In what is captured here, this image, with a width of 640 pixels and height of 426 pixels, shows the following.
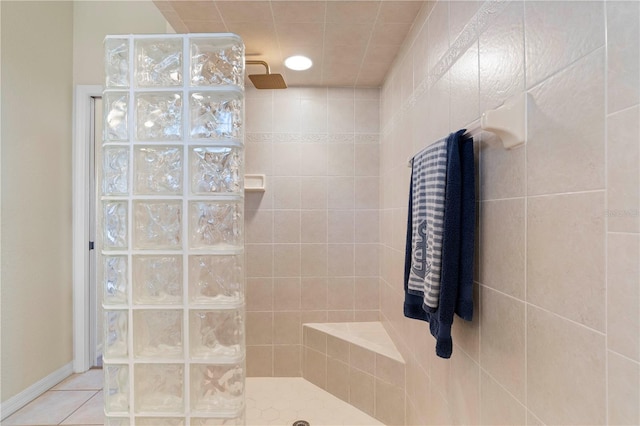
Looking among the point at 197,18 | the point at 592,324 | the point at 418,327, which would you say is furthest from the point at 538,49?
the point at 197,18

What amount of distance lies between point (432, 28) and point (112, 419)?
201 centimetres

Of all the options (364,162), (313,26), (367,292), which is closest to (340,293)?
(367,292)

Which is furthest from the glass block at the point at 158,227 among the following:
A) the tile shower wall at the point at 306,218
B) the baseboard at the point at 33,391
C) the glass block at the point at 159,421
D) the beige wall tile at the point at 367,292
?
the baseboard at the point at 33,391

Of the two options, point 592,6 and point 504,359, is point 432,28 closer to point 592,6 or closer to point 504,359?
point 592,6

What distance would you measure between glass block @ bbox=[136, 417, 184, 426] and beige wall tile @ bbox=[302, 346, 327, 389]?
1.21 m

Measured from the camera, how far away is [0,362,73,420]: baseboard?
1.78 m

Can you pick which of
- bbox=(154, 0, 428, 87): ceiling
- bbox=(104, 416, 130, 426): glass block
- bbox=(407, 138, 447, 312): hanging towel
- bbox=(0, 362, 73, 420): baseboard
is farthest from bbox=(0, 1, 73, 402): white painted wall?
bbox=(407, 138, 447, 312): hanging towel

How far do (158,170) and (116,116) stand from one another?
251mm

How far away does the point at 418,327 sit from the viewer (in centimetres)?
149

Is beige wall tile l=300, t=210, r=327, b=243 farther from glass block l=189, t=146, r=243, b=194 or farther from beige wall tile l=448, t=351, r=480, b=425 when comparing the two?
beige wall tile l=448, t=351, r=480, b=425

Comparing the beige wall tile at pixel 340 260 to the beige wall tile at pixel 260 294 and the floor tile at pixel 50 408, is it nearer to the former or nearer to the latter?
the beige wall tile at pixel 260 294

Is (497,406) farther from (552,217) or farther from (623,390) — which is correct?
(552,217)

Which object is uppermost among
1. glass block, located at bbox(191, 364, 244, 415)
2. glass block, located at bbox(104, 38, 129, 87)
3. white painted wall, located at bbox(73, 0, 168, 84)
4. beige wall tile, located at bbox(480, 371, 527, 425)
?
white painted wall, located at bbox(73, 0, 168, 84)

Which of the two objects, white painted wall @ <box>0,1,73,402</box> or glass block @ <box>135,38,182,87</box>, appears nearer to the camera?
glass block @ <box>135,38,182,87</box>
